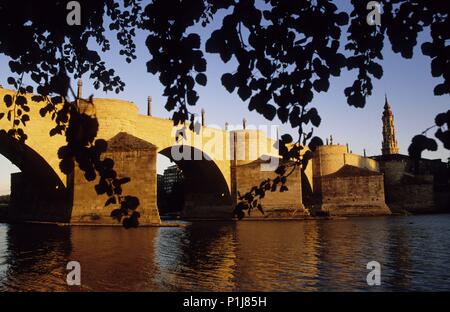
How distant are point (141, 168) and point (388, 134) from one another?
79.7 metres

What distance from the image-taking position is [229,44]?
2.74m

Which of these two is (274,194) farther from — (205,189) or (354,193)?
(354,193)

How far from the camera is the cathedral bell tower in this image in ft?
296

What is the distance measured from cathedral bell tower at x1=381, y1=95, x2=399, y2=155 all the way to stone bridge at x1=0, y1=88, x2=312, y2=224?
188 feet

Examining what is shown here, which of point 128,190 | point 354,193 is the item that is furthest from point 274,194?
point 128,190

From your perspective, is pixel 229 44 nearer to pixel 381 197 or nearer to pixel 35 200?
pixel 35 200

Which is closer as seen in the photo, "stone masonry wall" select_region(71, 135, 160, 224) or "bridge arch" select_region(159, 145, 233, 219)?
"stone masonry wall" select_region(71, 135, 160, 224)

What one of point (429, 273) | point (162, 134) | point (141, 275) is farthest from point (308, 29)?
point (162, 134)

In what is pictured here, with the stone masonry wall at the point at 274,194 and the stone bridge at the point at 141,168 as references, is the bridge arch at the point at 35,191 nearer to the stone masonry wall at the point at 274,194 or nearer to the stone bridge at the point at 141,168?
the stone bridge at the point at 141,168

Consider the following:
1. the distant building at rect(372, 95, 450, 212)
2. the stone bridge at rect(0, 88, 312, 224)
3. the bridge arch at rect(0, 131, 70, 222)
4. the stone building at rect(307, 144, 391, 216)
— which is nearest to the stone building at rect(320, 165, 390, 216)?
the stone building at rect(307, 144, 391, 216)

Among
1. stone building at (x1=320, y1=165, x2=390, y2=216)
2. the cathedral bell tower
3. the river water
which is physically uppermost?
the cathedral bell tower

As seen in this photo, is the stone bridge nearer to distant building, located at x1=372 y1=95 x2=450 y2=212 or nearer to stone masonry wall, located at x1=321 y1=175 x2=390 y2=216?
stone masonry wall, located at x1=321 y1=175 x2=390 y2=216

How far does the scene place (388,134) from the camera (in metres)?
91.6

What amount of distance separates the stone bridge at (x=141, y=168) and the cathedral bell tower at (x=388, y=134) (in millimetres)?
57353
